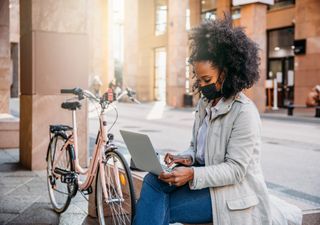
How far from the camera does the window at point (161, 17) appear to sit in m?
37.7

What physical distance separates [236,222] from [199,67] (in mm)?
852

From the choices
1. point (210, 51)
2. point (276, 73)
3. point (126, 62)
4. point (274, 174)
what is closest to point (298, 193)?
point (274, 174)

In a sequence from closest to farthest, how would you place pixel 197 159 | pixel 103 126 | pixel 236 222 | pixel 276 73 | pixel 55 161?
1. pixel 236 222
2. pixel 197 159
3. pixel 103 126
4. pixel 55 161
5. pixel 276 73

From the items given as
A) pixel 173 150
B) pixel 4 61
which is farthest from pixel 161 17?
pixel 173 150

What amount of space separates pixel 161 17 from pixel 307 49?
17658 millimetres

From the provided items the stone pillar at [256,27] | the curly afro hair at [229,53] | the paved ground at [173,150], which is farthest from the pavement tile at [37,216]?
the stone pillar at [256,27]

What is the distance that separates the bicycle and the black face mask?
115 centimetres

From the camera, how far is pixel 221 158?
2.68 meters

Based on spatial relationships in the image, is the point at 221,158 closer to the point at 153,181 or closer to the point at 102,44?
the point at 153,181

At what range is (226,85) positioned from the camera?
8.96 ft

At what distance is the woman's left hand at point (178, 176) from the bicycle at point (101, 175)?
1094 millimetres

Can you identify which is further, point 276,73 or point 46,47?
point 276,73

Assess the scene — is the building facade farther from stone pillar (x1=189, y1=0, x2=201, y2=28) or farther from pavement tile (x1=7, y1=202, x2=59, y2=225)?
pavement tile (x1=7, y1=202, x2=59, y2=225)

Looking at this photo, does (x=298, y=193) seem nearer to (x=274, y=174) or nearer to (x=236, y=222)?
(x=274, y=174)
